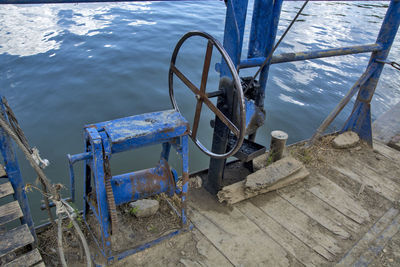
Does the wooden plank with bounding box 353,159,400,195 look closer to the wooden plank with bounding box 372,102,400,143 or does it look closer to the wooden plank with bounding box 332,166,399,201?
the wooden plank with bounding box 332,166,399,201

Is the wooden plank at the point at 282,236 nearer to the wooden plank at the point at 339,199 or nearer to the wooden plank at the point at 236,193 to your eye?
the wooden plank at the point at 236,193

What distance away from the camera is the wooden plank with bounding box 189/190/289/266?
91.4 inches

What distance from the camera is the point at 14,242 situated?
189 centimetres

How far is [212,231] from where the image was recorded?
8.29 feet

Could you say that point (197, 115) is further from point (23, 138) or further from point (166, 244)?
point (23, 138)

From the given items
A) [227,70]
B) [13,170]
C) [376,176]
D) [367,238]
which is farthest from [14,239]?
[376,176]

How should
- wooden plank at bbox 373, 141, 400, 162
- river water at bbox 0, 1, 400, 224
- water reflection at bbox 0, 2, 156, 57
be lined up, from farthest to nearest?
water reflection at bbox 0, 2, 156, 57
river water at bbox 0, 1, 400, 224
wooden plank at bbox 373, 141, 400, 162

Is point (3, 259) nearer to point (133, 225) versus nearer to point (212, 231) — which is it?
point (133, 225)

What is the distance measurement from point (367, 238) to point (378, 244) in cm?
8

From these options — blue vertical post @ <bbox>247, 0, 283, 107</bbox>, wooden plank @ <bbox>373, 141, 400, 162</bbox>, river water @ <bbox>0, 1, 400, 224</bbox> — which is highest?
blue vertical post @ <bbox>247, 0, 283, 107</bbox>

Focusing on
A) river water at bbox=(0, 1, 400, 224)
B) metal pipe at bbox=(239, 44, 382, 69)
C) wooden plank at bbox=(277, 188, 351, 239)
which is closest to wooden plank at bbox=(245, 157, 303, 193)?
wooden plank at bbox=(277, 188, 351, 239)

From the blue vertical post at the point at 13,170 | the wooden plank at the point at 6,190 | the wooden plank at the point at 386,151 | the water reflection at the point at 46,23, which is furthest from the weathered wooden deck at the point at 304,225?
the water reflection at the point at 46,23

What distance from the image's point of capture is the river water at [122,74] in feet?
16.7

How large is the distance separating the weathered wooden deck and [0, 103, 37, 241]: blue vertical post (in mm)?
760
